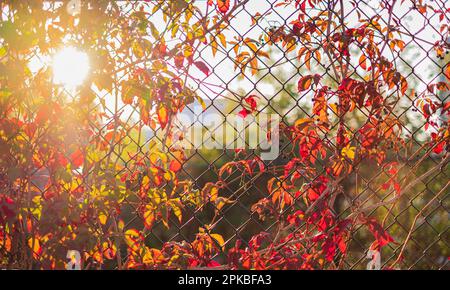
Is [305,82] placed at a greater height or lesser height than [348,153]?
greater

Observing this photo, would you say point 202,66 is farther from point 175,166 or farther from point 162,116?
point 175,166

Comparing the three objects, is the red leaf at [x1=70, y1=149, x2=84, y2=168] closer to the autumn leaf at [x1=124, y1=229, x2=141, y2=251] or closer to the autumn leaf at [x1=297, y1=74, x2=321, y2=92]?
the autumn leaf at [x1=124, y1=229, x2=141, y2=251]

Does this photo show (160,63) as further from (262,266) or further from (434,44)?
(434,44)

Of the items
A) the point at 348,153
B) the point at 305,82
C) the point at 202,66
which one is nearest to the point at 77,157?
the point at 202,66

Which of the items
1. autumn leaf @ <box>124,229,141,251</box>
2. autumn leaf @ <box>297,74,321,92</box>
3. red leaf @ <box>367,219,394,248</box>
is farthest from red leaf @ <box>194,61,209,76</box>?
red leaf @ <box>367,219,394,248</box>

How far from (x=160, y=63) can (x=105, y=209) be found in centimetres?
54

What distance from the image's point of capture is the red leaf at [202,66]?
2.14m

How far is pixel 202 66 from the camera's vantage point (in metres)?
2.14

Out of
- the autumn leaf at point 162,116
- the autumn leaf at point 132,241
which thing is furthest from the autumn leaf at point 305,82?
the autumn leaf at point 132,241

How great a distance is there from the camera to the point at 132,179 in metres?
2.26

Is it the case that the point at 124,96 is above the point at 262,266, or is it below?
above

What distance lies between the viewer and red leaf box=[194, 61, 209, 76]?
214cm

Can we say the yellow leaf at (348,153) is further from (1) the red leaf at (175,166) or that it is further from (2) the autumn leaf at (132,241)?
(2) the autumn leaf at (132,241)
